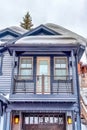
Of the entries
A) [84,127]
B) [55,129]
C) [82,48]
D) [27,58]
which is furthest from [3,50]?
[84,127]

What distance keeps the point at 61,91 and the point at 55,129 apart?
88.2 inches

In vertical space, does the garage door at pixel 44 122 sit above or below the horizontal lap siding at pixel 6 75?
below

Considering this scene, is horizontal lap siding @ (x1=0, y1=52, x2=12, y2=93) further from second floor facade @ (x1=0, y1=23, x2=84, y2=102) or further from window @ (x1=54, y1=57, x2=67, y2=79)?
window @ (x1=54, y1=57, x2=67, y2=79)

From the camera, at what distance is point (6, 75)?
497 inches

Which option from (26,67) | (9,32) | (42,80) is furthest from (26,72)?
(9,32)

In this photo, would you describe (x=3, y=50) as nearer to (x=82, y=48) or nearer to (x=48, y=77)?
(x=48, y=77)

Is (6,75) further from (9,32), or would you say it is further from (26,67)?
(9,32)

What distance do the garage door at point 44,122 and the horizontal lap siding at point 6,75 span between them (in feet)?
6.51

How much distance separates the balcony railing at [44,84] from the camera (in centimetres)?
1166

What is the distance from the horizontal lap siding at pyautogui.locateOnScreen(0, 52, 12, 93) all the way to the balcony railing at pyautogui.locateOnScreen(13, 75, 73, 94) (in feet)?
2.59

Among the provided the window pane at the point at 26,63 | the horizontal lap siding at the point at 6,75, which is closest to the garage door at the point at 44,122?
the horizontal lap siding at the point at 6,75

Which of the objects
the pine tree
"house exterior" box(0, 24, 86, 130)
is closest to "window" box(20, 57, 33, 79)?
"house exterior" box(0, 24, 86, 130)

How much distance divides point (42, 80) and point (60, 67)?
1942 millimetres

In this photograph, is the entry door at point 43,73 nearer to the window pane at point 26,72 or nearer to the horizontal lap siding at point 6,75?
the window pane at point 26,72
